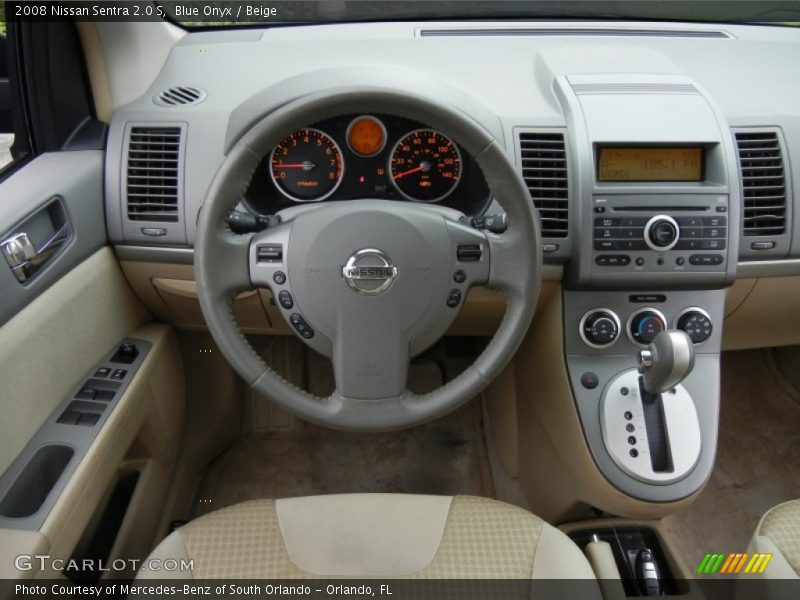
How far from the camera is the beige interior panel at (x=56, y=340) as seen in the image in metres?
1.19

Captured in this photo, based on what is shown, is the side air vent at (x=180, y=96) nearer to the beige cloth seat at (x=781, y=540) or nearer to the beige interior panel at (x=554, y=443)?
the beige interior panel at (x=554, y=443)

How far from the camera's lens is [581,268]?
1410 millimetres

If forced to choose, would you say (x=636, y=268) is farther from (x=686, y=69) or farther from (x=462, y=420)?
(x=462, y=420)

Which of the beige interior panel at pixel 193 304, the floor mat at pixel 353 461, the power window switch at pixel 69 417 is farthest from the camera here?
the floor mat at pixel 353 461

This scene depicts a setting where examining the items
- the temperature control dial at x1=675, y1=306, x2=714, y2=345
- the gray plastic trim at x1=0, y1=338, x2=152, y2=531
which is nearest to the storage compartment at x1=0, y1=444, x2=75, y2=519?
the gray plastic trim at x1=0, y1=338, x2=152, y2=531

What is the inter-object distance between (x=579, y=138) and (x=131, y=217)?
1015 millimetres

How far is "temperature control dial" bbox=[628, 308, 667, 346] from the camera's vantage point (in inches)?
57.4

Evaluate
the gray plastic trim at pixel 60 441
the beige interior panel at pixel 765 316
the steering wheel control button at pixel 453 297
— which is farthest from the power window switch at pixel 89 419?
the beige interior panel at pixel 765 316

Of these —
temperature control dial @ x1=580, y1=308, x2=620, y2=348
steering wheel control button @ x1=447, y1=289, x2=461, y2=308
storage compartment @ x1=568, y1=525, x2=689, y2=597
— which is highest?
steering wheel control button @ x1=447, y1=289, x2=461, y2=308

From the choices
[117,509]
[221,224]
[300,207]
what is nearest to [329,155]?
[300,207]

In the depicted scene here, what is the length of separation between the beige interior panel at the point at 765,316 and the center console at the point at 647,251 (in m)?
0.21

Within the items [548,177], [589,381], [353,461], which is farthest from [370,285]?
[353,461]

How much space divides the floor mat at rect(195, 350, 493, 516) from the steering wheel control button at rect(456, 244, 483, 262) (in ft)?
3.49

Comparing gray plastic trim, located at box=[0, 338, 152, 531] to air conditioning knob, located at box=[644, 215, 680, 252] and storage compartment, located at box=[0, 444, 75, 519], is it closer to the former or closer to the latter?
storage compartment, located at box=[0, 444, 75, 519]
